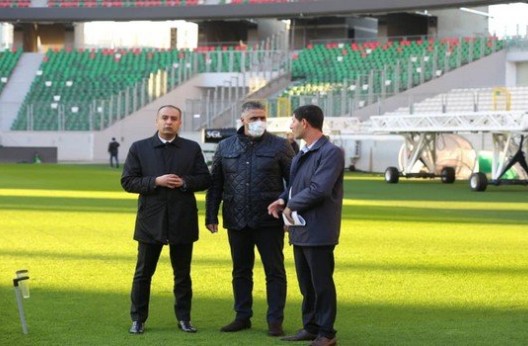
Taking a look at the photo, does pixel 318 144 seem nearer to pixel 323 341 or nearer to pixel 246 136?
pixel 246 136

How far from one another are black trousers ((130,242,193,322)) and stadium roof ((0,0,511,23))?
182ft

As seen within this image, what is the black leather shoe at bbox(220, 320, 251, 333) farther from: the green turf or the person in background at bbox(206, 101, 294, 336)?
the green turf

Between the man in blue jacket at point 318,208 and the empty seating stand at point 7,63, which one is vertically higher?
the empty seating stand at point 7,63

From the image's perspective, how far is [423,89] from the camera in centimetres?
6247

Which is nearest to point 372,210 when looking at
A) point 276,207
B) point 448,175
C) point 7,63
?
point 448,175

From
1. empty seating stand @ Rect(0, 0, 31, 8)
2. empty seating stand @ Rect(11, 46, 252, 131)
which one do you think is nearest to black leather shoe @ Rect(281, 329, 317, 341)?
empty seating stand @ Rect(11, 46, 252, 131)

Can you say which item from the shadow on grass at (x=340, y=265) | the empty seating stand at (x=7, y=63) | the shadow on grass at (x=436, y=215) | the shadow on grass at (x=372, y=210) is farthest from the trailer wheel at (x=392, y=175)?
the empty seating stand at (x=7, y=63)

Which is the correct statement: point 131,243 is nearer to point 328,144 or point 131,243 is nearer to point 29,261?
point 29,261

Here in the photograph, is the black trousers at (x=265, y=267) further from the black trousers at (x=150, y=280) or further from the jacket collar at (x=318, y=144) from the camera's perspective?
the jacket collar at (x=318, y=144)

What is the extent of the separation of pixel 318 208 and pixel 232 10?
66541 mm

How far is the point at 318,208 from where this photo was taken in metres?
9.92

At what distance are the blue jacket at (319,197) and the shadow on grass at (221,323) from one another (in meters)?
1.03

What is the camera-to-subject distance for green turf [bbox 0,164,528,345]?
1097cm

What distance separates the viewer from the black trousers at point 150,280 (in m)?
11.0
